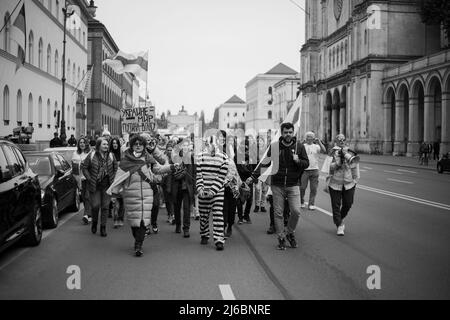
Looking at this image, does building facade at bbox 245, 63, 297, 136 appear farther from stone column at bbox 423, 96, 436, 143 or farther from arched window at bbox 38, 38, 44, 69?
arched window at bbox 38, 38, 44, 69

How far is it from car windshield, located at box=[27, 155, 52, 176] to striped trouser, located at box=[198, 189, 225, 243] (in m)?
4.34

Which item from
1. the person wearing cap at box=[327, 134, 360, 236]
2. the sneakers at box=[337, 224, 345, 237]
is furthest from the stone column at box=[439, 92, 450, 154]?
the sneakers at box=[337, 224, 345, 237]

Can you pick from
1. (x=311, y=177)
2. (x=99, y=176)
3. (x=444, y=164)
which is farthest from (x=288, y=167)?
(x=444, y=164)

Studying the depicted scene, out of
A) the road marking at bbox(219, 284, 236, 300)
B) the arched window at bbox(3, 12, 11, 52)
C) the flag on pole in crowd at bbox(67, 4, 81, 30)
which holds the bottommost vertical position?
the road marking at bbox(219, 284, 236, 300)

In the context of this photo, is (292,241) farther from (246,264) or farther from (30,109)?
(30,109)

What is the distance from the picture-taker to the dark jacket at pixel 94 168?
10828 mm

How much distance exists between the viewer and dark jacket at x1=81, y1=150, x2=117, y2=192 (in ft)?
35.5

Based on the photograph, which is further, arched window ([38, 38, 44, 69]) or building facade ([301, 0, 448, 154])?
building facade ([301, 0, 448, 154])

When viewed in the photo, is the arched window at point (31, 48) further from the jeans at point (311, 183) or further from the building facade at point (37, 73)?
the jeans at point (311, 183)

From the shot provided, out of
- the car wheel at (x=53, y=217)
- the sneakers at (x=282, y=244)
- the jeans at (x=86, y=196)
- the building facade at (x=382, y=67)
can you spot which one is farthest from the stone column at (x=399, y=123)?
the sneakers at (x=282, y=244)

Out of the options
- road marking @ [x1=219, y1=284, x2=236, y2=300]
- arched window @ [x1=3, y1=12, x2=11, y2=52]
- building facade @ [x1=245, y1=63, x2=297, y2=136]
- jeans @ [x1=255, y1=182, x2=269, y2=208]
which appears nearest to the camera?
road marking @ [x1=219, y1=284, x2=236, y2=300]

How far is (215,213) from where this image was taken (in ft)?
30.1
